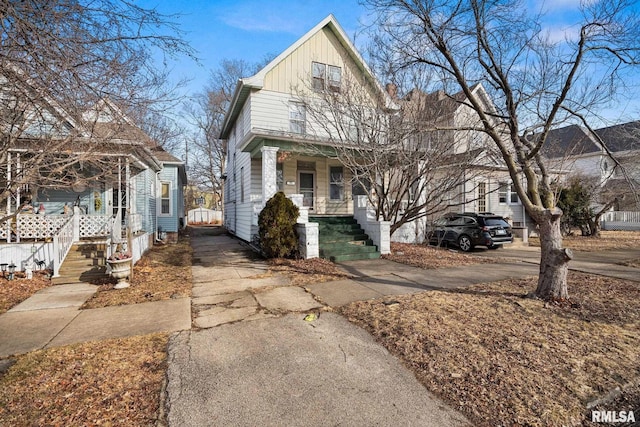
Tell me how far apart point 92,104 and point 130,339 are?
3.78 m

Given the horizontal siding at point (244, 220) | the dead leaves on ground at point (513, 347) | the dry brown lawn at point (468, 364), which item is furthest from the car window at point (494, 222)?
the horizontal siding at point (244, 220)

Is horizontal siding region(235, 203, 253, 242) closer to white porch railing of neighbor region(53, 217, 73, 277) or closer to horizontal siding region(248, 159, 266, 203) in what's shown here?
horizontal siding region(248, 159, 266, 203)

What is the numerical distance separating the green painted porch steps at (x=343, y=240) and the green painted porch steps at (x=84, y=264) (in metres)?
5.65

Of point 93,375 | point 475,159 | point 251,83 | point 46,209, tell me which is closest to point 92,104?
point 93,375

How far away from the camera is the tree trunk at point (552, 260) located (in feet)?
15.2

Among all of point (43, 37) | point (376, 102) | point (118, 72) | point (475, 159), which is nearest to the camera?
point (43, 37)

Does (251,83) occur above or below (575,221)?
above

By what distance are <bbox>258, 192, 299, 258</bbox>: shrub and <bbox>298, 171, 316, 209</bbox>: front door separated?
14.0 feet

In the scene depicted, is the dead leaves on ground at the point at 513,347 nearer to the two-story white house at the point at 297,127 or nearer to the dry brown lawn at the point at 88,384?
the dry brown lawn at the point at 88,384

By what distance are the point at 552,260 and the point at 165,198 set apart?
54.9 ft

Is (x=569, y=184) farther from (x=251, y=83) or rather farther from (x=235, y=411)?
(x=235, y=411)

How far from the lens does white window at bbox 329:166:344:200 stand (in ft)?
43.5

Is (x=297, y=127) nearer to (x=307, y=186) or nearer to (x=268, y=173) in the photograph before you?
(x=307, y=186)

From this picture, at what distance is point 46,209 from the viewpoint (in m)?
10.5
